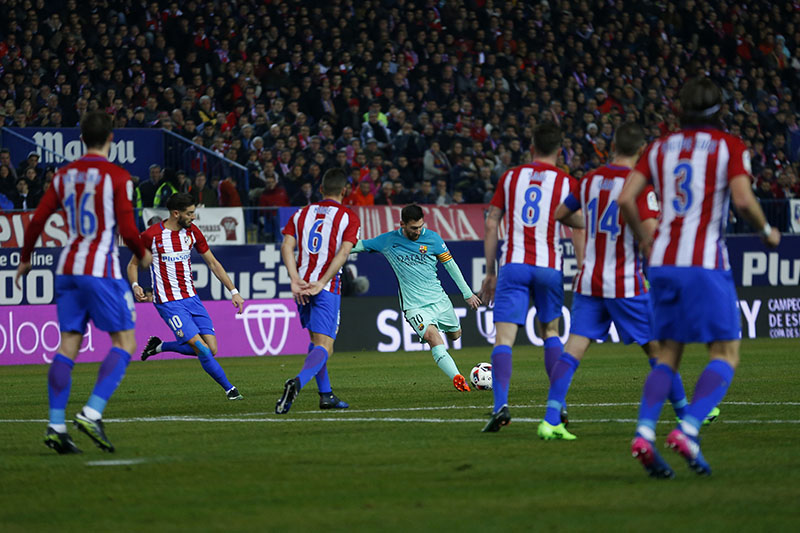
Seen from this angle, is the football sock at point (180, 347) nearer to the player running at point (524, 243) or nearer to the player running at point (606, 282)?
the player running at point (524, 243)

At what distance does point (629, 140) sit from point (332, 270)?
3.35m

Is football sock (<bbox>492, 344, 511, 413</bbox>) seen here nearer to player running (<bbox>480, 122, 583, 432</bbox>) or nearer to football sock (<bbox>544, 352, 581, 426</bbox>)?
player running (<bbox>480, 122, 583, 432</bbox>)

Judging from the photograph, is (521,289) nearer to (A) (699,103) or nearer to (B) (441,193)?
(A) (699,103)

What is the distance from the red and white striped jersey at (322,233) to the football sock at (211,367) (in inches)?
88.9

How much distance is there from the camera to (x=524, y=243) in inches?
353

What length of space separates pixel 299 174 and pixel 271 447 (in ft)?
50.5

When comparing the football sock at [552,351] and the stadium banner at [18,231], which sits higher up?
the stadium banner at [18,231]

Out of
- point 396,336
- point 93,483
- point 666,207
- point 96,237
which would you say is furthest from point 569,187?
point 396,336

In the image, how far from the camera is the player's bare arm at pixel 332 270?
10.7 meters

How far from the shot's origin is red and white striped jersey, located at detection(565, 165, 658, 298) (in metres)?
8.41

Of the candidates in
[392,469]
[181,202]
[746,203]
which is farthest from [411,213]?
[746,203]

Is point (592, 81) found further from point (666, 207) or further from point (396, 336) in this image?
point (666, 207)

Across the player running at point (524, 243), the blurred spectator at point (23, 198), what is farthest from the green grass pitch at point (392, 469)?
the blurred spectator at point (23, 198)

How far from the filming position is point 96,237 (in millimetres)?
8000
